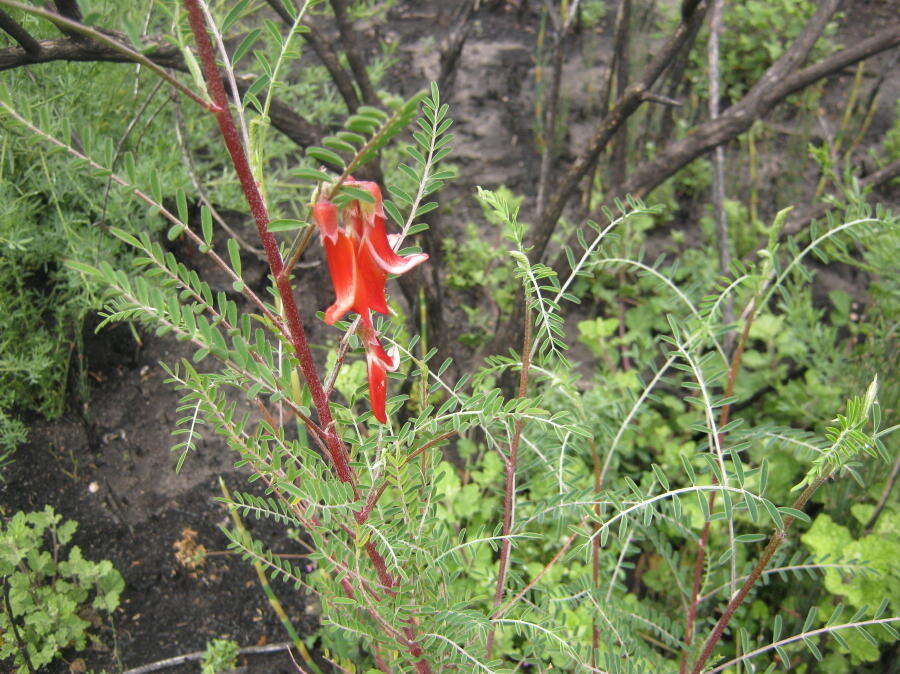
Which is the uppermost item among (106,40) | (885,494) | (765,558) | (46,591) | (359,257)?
(106,40)

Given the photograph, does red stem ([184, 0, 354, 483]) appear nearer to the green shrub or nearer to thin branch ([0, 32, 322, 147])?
thin branch ([0, 32, 322, 147])

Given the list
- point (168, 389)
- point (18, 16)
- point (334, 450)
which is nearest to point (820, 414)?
point (334, 450)

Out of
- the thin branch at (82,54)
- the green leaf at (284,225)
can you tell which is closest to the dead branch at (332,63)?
the thin branch at (82,54)

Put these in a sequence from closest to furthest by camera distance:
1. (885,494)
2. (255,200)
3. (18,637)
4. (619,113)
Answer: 1. (255,200)
2. (18,637)
3. (885,494)
4. (619,113)

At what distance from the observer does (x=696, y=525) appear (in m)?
1.70

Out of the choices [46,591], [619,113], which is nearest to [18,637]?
[46,591]

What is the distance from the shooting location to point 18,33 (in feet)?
3.62

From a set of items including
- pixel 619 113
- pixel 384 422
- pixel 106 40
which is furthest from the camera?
pixel 619 113

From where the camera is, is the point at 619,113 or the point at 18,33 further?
the point at 619,113

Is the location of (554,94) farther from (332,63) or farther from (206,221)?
(206,221)

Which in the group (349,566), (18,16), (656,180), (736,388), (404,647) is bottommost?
(736,388)

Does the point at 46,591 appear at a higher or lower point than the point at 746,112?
lower

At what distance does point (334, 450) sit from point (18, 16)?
4.93 feet

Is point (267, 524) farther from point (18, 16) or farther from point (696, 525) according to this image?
point (18, 16)
